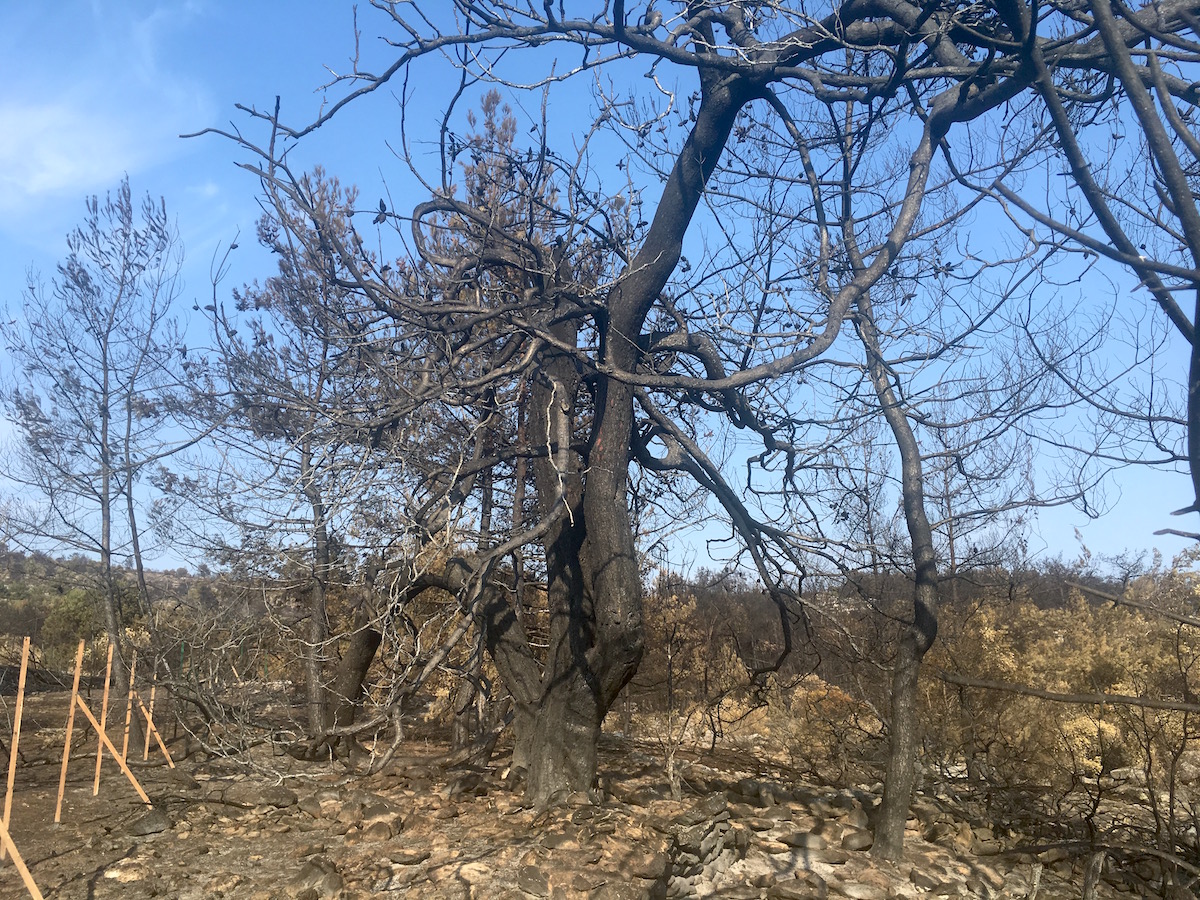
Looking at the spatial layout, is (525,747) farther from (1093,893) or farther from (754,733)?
(754,733)

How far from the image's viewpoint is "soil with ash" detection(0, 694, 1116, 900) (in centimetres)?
471

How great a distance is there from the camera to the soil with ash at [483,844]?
4.71 m

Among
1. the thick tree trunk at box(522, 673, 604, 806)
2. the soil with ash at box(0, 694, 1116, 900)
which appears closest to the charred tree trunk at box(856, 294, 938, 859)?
the soil with ash at box(0, 694, 1116, 900)

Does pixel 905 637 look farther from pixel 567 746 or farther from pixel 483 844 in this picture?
pixel 483 844

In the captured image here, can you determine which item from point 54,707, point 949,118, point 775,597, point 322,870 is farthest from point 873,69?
point 54,707

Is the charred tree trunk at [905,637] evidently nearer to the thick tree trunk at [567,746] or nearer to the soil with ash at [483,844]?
the soil with ash at [483,844]

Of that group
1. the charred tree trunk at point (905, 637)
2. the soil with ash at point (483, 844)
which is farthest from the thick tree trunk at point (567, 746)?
the charred tree trunk at point (905, 637)

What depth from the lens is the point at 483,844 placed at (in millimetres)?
5227

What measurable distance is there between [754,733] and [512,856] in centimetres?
739

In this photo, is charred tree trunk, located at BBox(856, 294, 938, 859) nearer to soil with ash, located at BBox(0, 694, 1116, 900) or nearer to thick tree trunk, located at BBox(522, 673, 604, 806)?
soil with ash, located at BBox(0, 694, 1116, 900)

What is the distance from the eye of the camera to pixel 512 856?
16.3 ft

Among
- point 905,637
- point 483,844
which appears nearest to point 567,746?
point 483,844

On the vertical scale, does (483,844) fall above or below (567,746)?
below

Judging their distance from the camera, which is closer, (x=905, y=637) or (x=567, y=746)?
(x=905, y=637)
